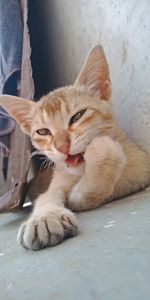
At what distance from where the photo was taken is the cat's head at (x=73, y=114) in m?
1.06

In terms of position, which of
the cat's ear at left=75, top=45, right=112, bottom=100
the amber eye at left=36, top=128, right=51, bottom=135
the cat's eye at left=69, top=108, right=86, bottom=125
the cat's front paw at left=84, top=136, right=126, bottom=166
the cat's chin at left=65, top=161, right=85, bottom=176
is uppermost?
the cat's ear at left=75, top=45, right=112, bottom=100

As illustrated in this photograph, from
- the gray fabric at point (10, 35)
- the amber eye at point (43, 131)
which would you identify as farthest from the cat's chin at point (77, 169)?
the gray fabric at point (10, 35)

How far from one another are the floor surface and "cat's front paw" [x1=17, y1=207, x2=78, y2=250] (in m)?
0.02

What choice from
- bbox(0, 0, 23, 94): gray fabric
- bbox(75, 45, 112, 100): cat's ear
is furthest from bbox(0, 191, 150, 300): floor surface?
bbox(0, 0, 23, 94): gray fabric

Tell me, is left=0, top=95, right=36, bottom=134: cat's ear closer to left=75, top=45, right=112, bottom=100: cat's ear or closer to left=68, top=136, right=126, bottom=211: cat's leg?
left=75, top=45, right=112, bottom=100: cat's ear

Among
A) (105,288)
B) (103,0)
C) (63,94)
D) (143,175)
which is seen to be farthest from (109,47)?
(105,288)

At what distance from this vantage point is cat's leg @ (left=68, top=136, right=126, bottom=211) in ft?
3.25

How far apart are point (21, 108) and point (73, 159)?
341 millimetres

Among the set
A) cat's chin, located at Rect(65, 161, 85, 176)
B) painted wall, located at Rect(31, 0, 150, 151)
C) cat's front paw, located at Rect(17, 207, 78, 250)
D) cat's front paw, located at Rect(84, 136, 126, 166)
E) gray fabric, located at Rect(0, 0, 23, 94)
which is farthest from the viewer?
gray fabric, located at Rect(0, 0, 23, 94)

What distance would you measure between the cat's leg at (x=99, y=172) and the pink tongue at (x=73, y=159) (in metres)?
0.05

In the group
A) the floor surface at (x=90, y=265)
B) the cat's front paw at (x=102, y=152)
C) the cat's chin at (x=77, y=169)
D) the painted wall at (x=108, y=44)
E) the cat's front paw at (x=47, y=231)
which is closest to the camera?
the floor surface at (x=90, y=265)

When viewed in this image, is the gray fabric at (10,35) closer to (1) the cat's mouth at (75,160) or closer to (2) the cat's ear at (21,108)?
(2) the cat's ear at (21,108)

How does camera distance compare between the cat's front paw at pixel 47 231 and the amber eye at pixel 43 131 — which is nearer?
the cat's front paw at pixel 47 231

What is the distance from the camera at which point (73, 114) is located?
1124 millimetres
